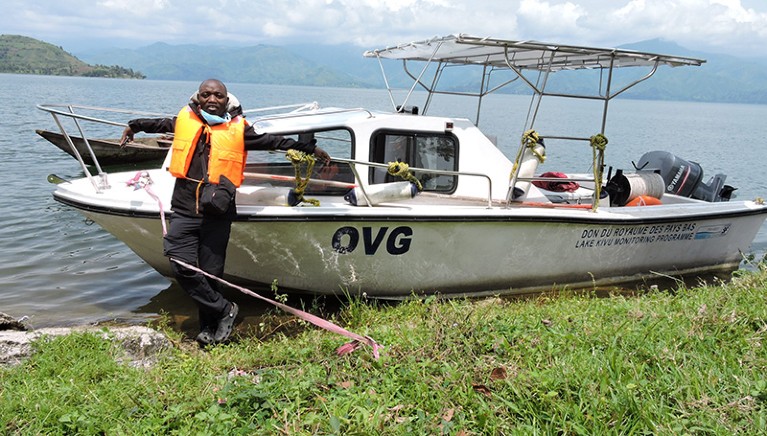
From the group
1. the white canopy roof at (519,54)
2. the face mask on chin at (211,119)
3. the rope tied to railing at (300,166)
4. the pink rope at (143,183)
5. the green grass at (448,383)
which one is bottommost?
the green grass at (448,383)

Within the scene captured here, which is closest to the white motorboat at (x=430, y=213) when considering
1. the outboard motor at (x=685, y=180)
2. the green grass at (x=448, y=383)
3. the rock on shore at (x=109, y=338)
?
the outboard motor at (x=685, y=180)

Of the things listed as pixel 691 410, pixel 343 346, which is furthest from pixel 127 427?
pixel 691 410

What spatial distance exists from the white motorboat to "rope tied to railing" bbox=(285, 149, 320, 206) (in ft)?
0.25

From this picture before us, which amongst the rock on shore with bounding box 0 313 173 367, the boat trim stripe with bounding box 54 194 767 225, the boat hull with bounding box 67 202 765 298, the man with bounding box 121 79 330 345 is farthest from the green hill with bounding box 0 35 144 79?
the rock on shore with bounding box 0 313 173 367

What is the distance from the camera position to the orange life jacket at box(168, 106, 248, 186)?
4.64 meters

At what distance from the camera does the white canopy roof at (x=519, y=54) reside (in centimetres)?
570

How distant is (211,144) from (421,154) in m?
2.31

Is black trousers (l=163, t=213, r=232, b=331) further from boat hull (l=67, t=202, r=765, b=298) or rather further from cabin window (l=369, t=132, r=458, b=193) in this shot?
cabin window (l=369, t=132, r=458, b=193)

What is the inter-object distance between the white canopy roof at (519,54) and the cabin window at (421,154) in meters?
0.89

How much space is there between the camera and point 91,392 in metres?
3.29

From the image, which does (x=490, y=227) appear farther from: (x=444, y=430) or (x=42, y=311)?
(x=42, y=311)

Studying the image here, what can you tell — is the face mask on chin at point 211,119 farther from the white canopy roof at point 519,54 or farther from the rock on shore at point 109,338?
the white canopy roof at point 519,54

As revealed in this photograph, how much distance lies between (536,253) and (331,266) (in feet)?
7.26

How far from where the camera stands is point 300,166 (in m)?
5.36
